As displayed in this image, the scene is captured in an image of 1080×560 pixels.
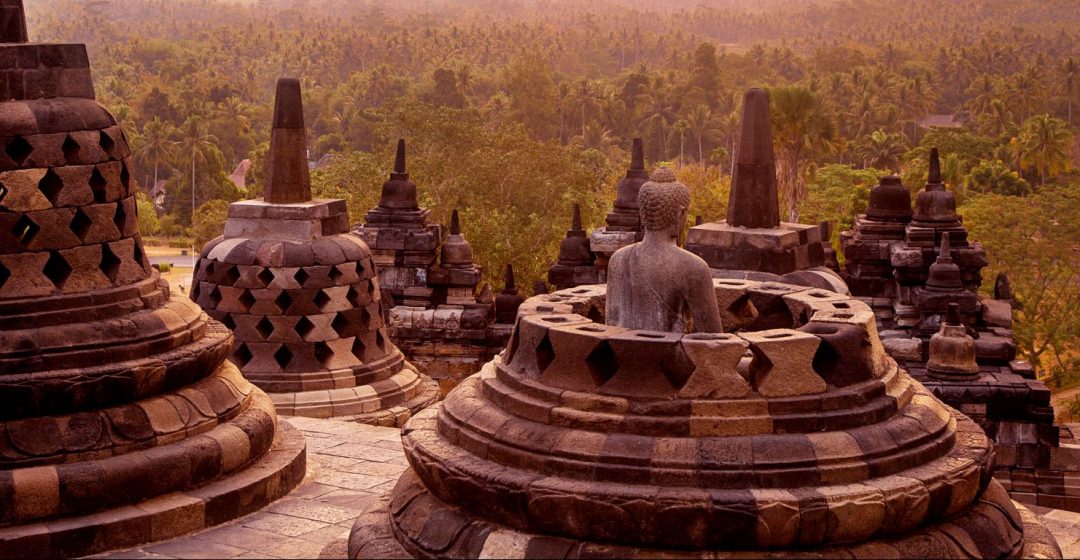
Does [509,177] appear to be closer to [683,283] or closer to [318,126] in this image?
[683,283]

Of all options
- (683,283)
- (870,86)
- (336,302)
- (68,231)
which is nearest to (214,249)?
(336,302)

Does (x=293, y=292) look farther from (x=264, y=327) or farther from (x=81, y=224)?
(x=81, y=224)

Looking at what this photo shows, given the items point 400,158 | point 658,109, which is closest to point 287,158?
point 400,158

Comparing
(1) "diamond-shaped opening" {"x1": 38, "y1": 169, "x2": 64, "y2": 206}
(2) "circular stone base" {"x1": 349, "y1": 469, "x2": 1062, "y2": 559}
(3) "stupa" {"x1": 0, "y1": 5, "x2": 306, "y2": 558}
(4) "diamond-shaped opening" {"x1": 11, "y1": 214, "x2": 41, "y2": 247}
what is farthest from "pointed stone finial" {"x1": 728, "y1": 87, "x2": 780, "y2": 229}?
(4) "diamond-shaped opening" {"x1": 11, "y1": 214, "x2": 41, "y2": 247}

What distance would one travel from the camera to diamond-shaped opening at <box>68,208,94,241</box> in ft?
23.9

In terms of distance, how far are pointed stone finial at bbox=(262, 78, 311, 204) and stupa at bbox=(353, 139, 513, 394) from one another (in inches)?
265

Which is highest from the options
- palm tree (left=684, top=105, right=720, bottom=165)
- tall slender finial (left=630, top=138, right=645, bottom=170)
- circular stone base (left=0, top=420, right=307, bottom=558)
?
tall slender finial (left=630, top=138, right=645, bottom=170)

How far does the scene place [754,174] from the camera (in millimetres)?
12805

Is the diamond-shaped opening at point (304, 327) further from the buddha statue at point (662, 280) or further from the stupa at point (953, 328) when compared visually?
the stupa at point (953, 328)

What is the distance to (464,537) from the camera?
5453 mm

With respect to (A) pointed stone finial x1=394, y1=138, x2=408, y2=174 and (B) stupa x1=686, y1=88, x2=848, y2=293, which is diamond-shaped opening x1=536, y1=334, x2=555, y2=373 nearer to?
(B) stupa x1=686, y1=88, x2=848, y2=293

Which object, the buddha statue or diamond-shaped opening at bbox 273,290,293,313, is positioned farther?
diamond-shaped opening at bbox 273,290,293,313

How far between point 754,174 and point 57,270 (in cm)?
731

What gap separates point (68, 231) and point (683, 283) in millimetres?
3400
